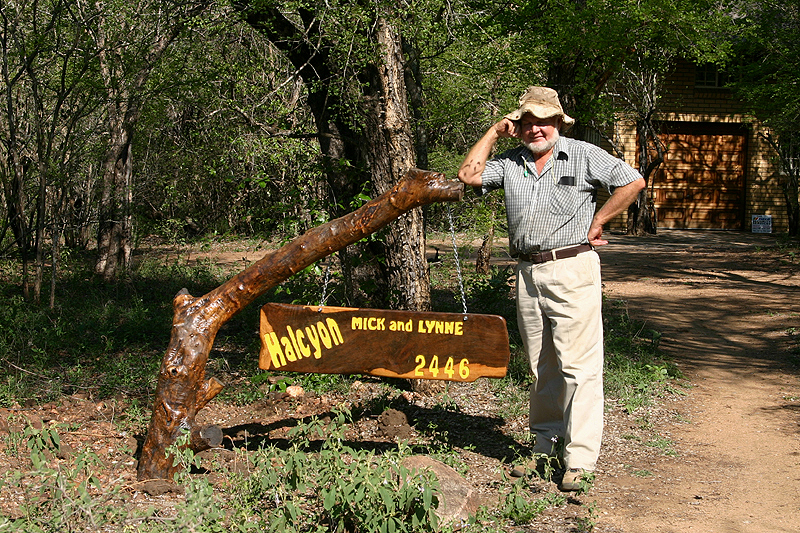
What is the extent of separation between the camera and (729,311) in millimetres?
9609

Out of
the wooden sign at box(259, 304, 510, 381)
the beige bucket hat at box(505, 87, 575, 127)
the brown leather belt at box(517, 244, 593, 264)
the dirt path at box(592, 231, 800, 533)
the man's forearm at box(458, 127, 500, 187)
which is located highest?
the beige bucket hat at box(505, 87, 575, 127)

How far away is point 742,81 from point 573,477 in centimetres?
1505

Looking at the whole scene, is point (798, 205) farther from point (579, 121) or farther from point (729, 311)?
point (729, 311)

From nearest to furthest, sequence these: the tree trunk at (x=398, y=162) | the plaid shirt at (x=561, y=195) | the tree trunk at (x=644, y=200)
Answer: the plaid shirt at (x=561, y=195) → the tree trunk at (x=398, y=162) → the tree trunk at (x=644, y=200)

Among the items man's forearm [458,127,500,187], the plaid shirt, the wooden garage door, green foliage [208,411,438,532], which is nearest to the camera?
green foliage [208,411,438,532]

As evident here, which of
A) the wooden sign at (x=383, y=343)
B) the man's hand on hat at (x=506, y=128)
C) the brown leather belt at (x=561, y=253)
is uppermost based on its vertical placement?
the man's hand on hat at (x=506, y=128)

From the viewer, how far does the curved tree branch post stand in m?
4.10

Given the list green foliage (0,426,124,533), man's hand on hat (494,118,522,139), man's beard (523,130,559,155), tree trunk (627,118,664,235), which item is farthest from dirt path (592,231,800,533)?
tree trunk (627,118,664,235)

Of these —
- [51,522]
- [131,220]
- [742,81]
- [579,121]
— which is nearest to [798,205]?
[742,81]

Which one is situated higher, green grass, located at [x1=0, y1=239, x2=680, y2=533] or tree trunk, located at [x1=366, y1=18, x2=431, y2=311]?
tree trunk, located at [x1=366, y1=18, x2=431, y2=311]

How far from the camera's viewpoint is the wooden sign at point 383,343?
4.28 meters

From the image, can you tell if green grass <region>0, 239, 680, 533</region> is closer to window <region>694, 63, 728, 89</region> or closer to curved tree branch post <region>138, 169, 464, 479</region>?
curved tree branch post <region>138, 169, 464, 479</region>

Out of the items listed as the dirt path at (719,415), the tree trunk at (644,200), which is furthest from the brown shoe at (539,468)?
the tree trunk at (644,200)

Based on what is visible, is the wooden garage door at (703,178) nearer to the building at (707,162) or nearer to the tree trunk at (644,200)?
the building at (707,162)
